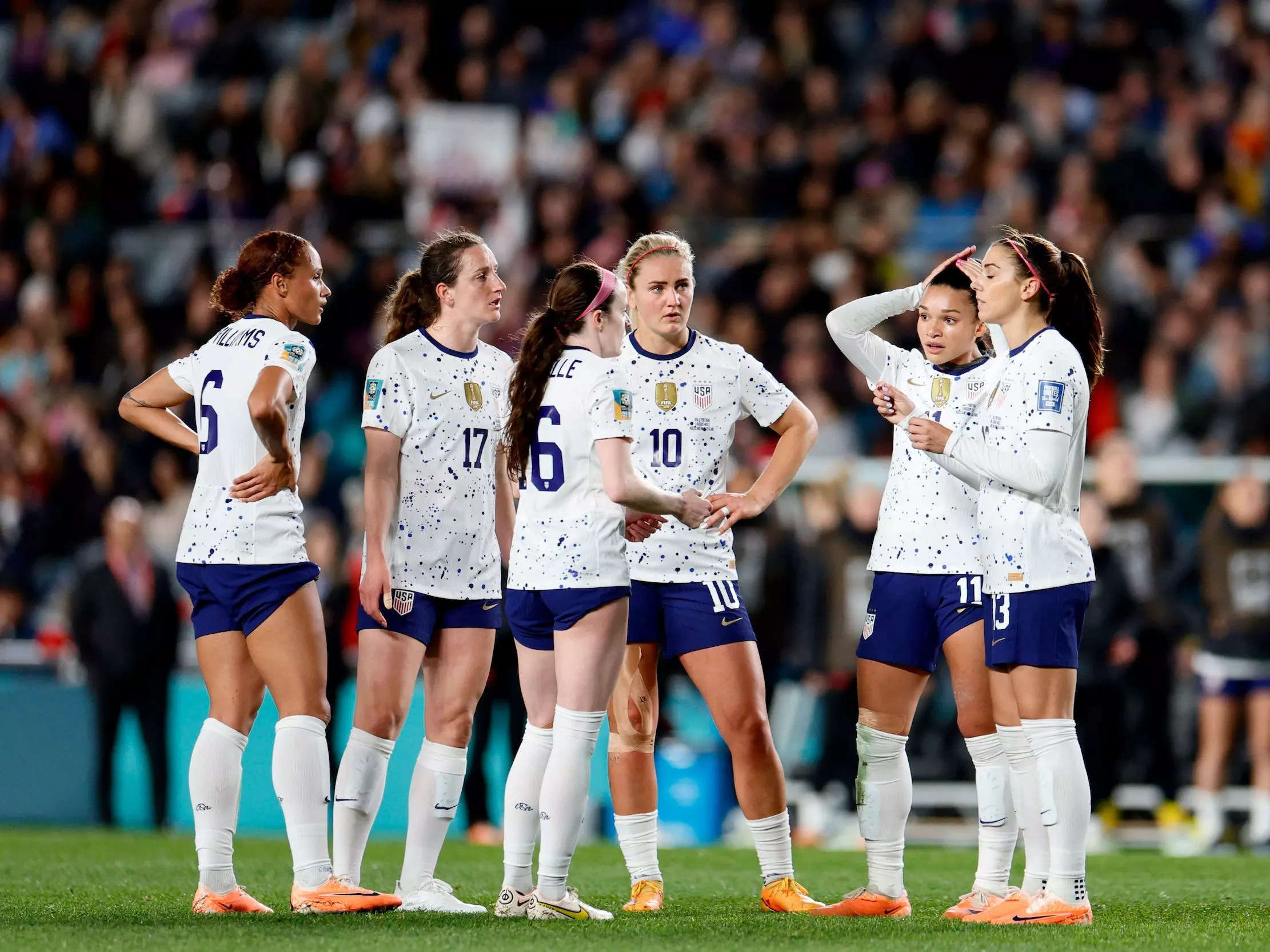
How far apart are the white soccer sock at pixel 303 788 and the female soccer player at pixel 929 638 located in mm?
1908

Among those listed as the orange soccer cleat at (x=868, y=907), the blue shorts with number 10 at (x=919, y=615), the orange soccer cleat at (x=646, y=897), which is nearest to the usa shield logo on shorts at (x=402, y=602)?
the orange soccer cleat at (x=646, y=897)

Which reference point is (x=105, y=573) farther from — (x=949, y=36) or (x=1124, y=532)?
(x=949, y=36)

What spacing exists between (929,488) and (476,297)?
1.88m

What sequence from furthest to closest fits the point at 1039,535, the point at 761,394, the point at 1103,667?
1. the point at 1103,667
2. the point at 761,394
3. the point at 1039,535

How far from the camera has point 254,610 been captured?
6.49m

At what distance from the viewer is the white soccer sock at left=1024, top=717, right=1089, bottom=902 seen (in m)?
6.11

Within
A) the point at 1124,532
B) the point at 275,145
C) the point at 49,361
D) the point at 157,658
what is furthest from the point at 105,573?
the point at 1124,532

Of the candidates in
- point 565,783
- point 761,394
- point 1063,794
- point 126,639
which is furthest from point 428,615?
point 126,639

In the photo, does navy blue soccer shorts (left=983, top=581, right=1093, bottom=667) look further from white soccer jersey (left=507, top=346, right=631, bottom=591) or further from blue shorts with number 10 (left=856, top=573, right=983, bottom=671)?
white soccer jersey (left=507, top=346, right=631, bottom=591)

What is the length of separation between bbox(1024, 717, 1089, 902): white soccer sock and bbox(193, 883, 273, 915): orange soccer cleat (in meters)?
2.77

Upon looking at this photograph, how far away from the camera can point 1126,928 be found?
6316 millimetres

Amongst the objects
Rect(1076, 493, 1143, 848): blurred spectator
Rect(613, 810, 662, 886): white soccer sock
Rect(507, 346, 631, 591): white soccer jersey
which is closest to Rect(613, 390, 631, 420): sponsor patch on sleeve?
Rect(507, 346, 631, 591): white soccer jersey

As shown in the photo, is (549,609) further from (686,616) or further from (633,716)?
(633,716)

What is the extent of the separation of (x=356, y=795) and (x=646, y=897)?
1.21 meters
